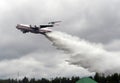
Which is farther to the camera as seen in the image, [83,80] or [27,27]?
[27,27]

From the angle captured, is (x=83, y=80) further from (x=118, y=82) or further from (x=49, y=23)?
(x=118, y=82)

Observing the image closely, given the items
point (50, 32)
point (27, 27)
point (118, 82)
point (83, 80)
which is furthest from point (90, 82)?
point (118, 82)

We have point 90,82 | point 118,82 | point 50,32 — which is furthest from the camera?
point 118,82

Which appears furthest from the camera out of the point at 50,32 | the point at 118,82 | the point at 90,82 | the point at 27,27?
the point at 118,82

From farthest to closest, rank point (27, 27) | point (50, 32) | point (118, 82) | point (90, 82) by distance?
point (118, 82), point (27, 27), point (50, 32), point (90, 82)

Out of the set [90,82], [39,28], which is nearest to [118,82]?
[39,28]

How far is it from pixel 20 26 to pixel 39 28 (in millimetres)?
6592

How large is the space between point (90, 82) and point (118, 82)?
524ft

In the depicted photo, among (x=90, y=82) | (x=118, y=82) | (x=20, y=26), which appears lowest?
(x=90, y=82)

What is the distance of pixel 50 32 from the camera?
394 feet

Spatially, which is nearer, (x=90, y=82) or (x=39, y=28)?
(x=90, y=82)

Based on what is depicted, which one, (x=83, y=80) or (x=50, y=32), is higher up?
(x=50, y=32)

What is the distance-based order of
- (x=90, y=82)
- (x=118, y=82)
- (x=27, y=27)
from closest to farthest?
(x=90, y=82)
(x=27, y=27)
(x=118, y=82)

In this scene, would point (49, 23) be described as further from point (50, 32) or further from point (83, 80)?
point (83, 80)
